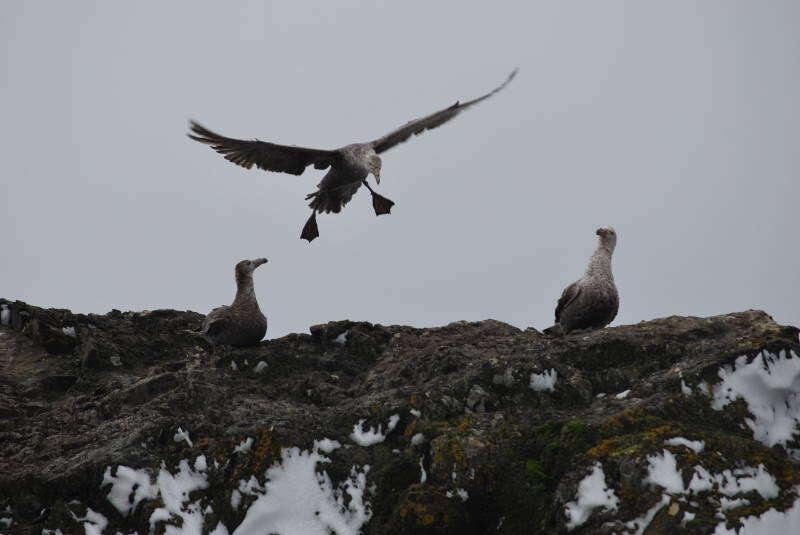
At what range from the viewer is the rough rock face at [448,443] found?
18.9 ft

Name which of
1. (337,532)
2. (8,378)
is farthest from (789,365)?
(8,378)

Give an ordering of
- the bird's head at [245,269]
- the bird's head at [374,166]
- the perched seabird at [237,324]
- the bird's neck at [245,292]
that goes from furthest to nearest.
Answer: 1. the bird's head at [374,166]
2. the bird's head at [245,269]
3. the bird's neck at [245,292]
4. the perched seabird at [237,324]

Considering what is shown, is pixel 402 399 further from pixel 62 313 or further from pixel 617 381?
pixel 62 313

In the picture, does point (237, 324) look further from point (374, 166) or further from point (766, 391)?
point (766, 391)

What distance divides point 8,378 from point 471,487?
5.25 meters

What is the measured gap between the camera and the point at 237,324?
1045cm

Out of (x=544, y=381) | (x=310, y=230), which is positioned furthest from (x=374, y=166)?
(x=544, y=381)

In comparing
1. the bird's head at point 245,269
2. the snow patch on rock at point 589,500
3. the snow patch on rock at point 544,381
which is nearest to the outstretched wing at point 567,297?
the snow patch on rock at point 544,381

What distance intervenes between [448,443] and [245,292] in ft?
17.5

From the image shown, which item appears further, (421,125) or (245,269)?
(421,125)

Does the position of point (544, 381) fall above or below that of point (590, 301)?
below

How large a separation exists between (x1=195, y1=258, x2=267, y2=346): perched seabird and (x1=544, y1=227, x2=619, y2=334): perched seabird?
3.61 meters

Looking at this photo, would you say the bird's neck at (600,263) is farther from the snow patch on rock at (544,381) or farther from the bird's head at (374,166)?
the bird's head at (374,166)

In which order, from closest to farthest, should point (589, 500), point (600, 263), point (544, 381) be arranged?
point (589, 500) → point (544, 381) → point (600, 263)
